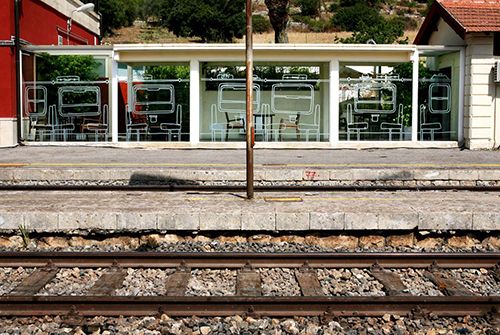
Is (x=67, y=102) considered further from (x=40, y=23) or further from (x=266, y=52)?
(x=266, y=52)

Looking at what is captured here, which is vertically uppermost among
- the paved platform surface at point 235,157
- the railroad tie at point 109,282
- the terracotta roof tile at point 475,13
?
the terracotta roof tile at point 475,13

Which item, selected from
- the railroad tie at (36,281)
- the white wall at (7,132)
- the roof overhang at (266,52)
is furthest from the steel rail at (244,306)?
the white wall at (7,132)

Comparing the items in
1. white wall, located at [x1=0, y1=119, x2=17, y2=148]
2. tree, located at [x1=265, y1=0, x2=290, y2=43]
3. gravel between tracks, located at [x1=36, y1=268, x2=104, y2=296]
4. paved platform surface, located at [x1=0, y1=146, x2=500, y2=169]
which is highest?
tree, located at [x1=265, y1=0, x2=290, y2=43]

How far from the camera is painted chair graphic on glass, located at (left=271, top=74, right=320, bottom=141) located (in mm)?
24641

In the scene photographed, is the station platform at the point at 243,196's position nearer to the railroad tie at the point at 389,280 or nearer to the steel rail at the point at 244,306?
the railroad tie at the point at 389,280

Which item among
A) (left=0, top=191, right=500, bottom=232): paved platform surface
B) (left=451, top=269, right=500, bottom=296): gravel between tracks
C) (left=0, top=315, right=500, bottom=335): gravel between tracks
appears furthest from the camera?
(left=0, top=191, right=500, bottom=232): paved platform surface

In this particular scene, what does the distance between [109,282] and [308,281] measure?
84.0 inches

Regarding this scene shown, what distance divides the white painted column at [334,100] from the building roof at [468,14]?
426 cm

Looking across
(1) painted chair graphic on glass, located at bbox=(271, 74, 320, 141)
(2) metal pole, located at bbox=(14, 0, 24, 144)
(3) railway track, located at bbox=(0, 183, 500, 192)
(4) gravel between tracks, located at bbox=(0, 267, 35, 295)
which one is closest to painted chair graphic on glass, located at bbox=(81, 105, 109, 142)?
(2) metal pole, located at bbox=(14, 0, 24, 144)

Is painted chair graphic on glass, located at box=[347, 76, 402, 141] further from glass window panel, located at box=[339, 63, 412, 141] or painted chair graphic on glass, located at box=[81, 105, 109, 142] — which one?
painted chair graphic on glass, located at box=[81, 105, 109, 142]

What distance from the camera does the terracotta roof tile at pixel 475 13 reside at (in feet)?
76.5

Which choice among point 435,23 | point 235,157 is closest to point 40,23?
point 235,157

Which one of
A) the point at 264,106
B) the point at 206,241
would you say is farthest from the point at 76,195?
the point at 264,106

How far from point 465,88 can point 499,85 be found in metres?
1.12
